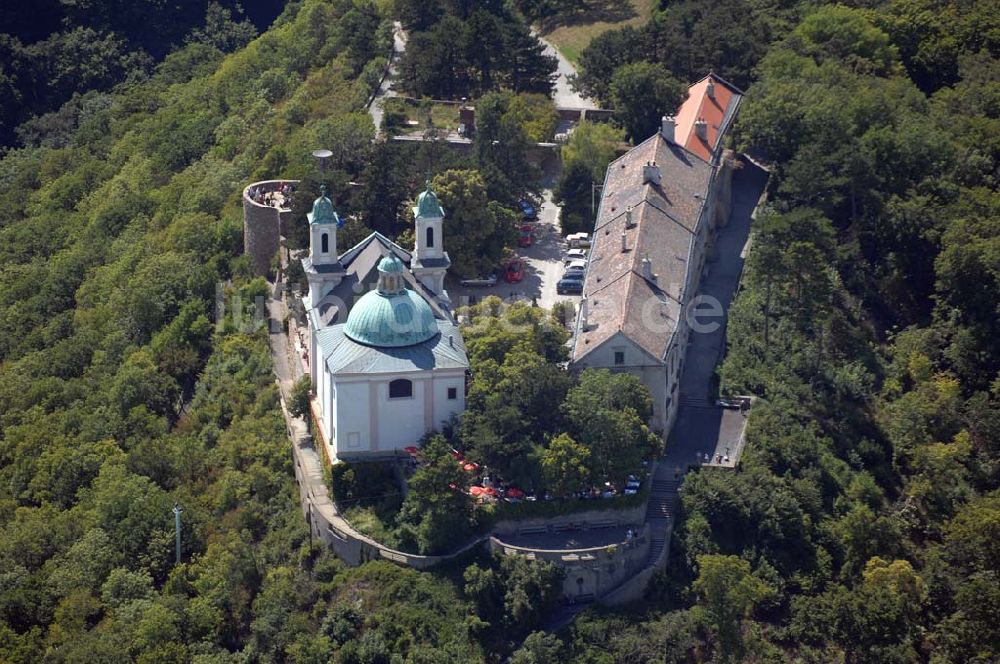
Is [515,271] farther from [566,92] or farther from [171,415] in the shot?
[566,92]

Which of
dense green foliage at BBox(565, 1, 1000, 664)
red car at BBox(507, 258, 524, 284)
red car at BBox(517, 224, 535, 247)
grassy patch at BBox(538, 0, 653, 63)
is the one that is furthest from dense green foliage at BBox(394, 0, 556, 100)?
red car at BBox(507, 258, 524, 284)

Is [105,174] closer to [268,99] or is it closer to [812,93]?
[268,99]

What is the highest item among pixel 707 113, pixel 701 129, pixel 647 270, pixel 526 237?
pixel 647 270

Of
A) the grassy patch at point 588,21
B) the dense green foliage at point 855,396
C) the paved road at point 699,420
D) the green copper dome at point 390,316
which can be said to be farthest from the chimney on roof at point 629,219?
the grassy patch at point 588,21

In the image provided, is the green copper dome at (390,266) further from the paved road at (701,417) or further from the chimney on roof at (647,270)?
the paved road at (701,417)

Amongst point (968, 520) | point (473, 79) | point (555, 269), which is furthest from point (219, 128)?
point (968, 520)

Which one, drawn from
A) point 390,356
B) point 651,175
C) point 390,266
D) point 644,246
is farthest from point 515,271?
point 390,356
